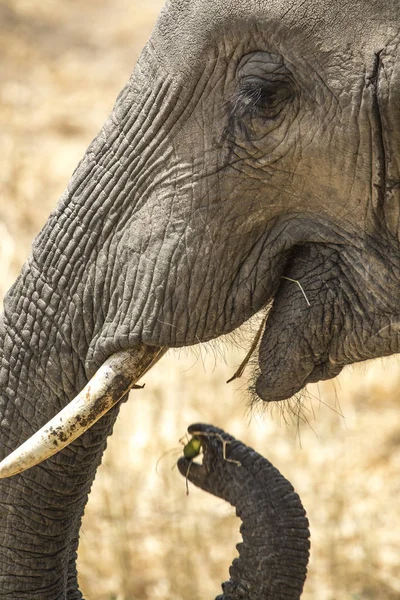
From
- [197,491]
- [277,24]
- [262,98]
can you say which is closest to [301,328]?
[262,98]

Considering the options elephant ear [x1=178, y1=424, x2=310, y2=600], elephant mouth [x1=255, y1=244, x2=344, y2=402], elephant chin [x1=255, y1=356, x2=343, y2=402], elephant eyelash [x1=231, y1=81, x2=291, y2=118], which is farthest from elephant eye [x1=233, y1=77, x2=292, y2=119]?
elephant ear [x1=178, y1=424, x2=310, y2=600]

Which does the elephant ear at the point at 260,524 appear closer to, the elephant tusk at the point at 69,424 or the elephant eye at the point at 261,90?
the elephant tusk at the point at 69,424

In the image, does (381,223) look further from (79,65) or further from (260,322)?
(79,65)

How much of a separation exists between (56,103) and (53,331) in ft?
20.6

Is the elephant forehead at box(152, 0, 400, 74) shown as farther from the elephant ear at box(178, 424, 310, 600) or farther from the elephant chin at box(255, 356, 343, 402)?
the elephant ear at box(178, 424, 310, 600)

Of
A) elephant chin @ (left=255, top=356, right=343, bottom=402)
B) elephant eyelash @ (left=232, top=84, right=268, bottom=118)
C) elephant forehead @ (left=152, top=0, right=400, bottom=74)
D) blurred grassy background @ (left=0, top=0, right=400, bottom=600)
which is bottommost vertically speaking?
elephant chin @ (left=255, top=356, right=343, bottom=402)

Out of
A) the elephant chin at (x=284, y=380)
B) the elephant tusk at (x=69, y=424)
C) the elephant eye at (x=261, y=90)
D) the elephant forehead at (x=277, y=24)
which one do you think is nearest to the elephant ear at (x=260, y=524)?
the elephant chin at (x=284, y=380)

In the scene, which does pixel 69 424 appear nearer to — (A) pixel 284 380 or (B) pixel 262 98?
(A) pixel 284 380

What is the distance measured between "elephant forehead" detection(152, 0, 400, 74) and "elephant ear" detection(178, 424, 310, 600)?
0.94 metres

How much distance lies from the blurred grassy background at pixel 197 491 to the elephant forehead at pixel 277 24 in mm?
671

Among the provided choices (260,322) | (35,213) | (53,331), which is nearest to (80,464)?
(53,331)

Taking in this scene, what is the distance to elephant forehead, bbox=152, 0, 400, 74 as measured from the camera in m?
2.03

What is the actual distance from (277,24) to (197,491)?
328 cm

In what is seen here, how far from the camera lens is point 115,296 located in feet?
7.30
